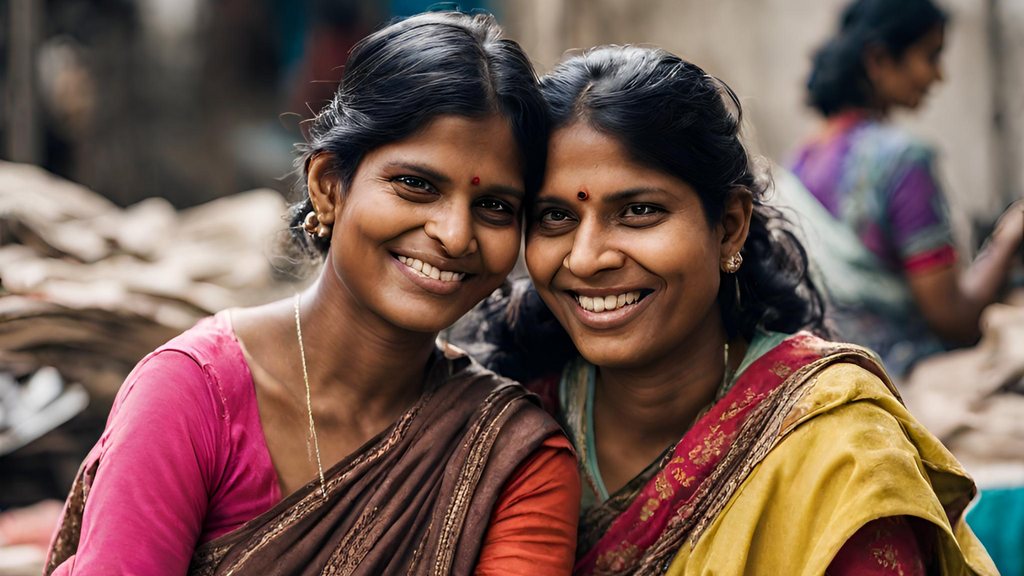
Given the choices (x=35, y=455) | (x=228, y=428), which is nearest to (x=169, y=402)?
(x=228, y=428)

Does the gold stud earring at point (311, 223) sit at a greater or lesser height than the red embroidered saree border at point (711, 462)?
greater

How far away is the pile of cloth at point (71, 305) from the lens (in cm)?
325

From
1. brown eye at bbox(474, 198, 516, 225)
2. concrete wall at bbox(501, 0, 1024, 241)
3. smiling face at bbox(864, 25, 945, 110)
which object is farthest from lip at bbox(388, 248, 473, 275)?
concrete wall at bbox(501, 0, 1024, 241)

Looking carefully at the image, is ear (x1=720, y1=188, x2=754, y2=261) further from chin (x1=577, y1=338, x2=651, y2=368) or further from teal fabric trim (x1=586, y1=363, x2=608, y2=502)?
teal fabric trim (x1=586, y1=363, x2=608, y2=502)

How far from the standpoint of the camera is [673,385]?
2.25m

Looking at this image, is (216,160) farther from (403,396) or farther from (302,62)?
(403,396)

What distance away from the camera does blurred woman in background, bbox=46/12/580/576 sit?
190cm

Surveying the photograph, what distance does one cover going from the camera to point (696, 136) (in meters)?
2.05

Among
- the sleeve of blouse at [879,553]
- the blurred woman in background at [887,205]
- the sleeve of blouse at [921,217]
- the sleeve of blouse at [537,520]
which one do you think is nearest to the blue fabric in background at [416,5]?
the blurred woman in background at [887,205]

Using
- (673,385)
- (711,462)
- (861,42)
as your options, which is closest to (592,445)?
(673,385)

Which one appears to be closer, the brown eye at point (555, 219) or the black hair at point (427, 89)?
the black hair at point (427, 89)

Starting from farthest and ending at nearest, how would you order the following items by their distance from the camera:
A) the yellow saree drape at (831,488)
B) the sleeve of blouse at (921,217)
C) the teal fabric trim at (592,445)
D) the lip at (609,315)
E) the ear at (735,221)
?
the sleeve of blouse at (921,217) → the teal fabric trim at (592,445) → the ear at (735,221) → the lip at (609,315) → the yellow saree drape at (831,488)

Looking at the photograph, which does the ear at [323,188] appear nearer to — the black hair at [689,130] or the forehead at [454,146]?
the forehead at [454,146]

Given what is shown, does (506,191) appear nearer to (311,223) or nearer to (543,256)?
(543,256)
